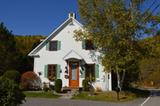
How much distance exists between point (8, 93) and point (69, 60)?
22739 mm

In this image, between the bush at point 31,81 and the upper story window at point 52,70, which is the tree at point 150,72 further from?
the bush at point 31,81

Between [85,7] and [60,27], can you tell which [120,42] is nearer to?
[85,7]

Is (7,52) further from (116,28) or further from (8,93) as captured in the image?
(8,93)

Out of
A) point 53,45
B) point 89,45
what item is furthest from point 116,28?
point 53,45

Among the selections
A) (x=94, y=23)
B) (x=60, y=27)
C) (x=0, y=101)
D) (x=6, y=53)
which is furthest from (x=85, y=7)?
(x=0, y=101)

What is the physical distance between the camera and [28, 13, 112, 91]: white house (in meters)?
36.2

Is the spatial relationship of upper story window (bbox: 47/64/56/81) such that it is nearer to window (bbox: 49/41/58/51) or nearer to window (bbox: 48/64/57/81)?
window (bbox: 48/64/57/81)

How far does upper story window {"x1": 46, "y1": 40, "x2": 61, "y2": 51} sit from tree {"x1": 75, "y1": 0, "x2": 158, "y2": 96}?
175 inches

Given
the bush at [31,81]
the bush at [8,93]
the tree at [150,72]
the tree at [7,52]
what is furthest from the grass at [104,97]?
the tree at [150,72]

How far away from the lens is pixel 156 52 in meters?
33.9

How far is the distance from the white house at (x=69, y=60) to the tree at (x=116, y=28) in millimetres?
2537

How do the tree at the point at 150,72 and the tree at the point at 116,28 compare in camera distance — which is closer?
the tree at the point at 116,28

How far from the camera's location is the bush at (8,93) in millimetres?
14016

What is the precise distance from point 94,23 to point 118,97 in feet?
23.1
